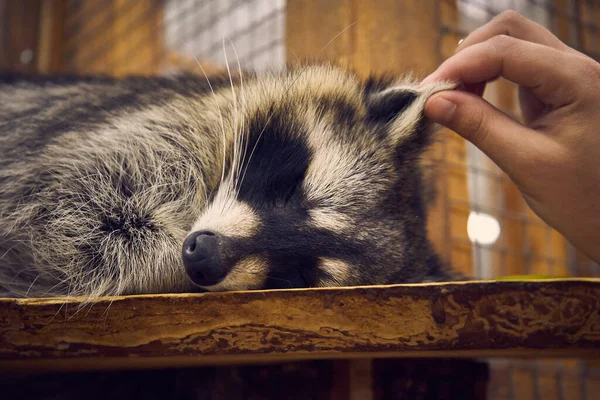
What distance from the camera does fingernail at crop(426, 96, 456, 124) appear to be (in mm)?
1231

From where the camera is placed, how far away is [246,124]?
1416 millimetres

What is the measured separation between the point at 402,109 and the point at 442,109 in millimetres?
210

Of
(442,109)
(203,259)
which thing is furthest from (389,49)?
(203,259)

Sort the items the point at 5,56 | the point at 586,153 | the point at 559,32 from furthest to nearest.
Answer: the point at 5,56 < the point at 559,32 < the point at 586,153

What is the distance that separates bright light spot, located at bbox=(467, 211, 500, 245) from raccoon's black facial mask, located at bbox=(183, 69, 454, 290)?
69 cm

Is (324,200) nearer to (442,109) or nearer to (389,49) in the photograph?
(442,109)

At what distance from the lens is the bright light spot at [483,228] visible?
2221mm

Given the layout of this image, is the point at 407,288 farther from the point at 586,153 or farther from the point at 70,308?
the point at 70,308

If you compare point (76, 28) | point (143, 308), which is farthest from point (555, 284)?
point (76, 28)

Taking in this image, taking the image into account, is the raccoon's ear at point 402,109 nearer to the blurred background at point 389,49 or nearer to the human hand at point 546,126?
the human hand at point 546,126

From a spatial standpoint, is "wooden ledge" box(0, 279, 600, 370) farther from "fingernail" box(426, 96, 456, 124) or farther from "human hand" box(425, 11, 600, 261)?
"fingernail" box(426, 96, 456, 124)

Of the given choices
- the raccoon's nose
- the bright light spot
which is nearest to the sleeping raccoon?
the raccoon's nose

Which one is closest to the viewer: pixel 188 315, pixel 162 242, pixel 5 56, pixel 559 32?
pixel 188 315

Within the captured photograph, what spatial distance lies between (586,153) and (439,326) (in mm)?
478
